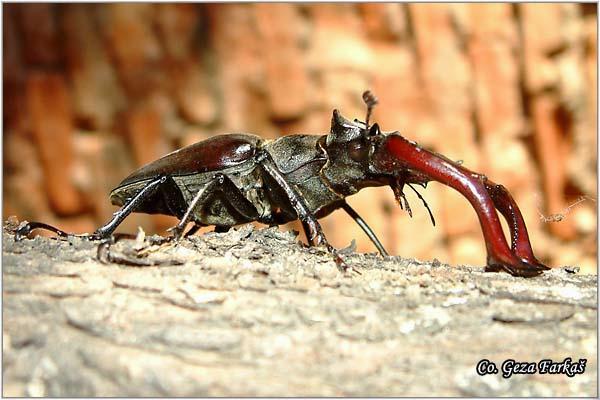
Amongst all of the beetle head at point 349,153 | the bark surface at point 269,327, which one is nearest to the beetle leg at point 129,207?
the bark surface at point 269,327

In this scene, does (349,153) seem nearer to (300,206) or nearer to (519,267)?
(300,206)

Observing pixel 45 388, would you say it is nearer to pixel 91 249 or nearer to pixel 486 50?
pixel 91 249

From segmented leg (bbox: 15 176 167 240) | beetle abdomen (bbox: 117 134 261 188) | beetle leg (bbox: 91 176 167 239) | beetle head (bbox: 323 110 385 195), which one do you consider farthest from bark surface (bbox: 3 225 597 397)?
beetle abdomen (bbox: 117 134 261 188)

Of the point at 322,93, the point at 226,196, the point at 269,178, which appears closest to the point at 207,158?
the point at 226,196

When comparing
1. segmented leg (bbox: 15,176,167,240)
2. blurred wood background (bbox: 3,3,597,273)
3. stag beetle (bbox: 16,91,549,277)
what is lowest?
segmented leg (bbox: 15,176,167,240)

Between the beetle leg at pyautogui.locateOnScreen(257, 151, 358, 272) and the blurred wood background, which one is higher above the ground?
the blurred wood background

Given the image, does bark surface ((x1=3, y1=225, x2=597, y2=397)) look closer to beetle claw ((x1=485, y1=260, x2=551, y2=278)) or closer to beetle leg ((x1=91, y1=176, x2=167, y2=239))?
beetle claw ((x1=485, y1=260, x2=551, y2=278))

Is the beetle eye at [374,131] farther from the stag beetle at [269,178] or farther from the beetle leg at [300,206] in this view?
the beetle leg at [300,206]

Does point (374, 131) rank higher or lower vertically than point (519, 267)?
higher
